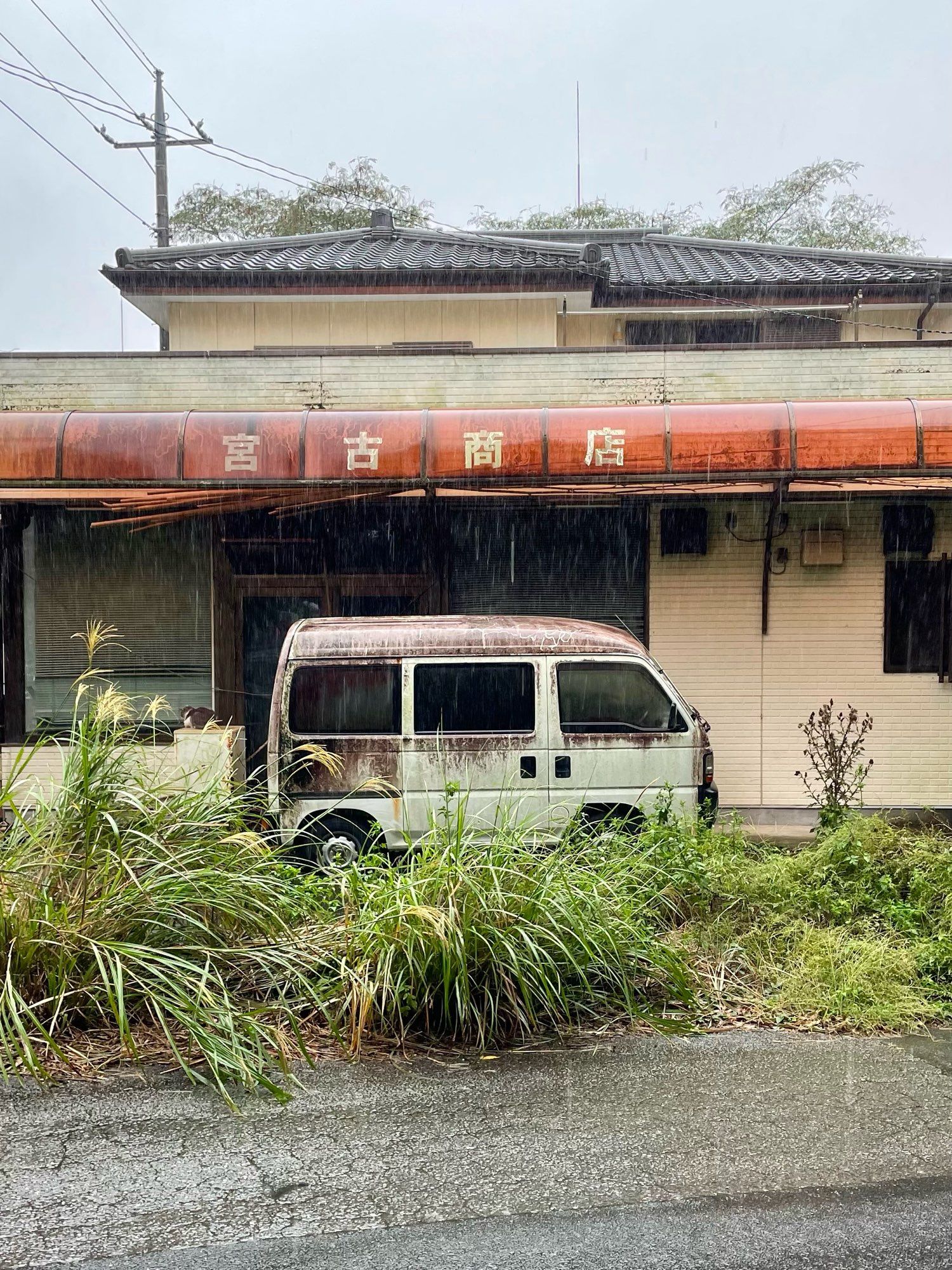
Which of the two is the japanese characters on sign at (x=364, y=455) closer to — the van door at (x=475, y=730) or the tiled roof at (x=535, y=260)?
the van door at (x=475, y=730)

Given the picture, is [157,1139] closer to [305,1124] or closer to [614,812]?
[305,1124]

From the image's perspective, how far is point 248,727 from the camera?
1194 centimetres

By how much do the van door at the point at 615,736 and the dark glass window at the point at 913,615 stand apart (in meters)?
4.11

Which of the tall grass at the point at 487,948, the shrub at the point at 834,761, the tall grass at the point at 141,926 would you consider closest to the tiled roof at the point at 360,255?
the shrub at the point at 834,761

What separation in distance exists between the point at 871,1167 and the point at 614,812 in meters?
4.66

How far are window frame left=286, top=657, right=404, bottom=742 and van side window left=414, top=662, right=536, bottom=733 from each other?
13 centimetres

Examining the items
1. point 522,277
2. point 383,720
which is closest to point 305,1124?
point 383,720

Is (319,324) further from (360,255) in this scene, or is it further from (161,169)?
(161,169)

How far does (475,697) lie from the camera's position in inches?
327

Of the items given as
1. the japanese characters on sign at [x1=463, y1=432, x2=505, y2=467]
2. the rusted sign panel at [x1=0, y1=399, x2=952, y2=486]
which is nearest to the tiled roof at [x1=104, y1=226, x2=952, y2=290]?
the rusted sign panel at [x1=0, y1=399, x2=952, y2=486]

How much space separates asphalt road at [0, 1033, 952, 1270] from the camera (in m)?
3.21

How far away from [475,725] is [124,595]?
16.7 ft

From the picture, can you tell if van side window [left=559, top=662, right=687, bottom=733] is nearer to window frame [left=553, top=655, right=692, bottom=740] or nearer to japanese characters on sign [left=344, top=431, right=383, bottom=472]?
window frame [left=553, top=655, right=692, bottom=740]

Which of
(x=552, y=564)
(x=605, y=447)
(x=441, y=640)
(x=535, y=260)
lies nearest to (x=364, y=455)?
(x=605, y=447)
